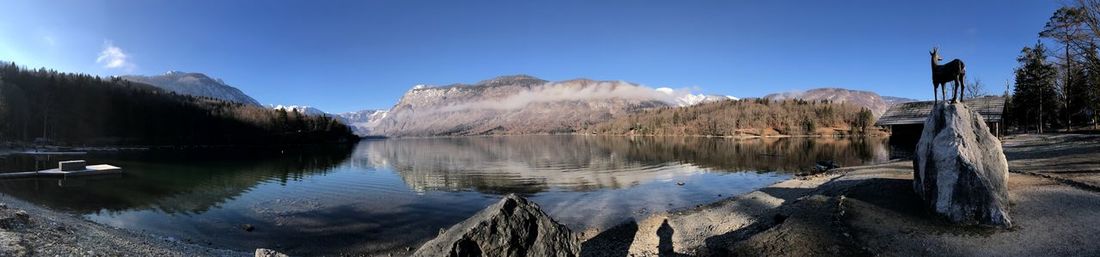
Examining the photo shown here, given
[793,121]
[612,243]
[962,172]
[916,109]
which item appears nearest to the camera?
[962,172]

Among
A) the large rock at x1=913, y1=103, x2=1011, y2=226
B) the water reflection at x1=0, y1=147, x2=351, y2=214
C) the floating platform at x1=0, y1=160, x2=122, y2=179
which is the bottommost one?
the water reflection at x1=0, y1=147, x2=351, y2=214

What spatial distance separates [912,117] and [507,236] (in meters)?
85.3

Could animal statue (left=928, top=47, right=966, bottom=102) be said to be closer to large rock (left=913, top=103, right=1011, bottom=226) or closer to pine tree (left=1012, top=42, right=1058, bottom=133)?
large rock (left=913, top=103, right=1011, bottom=226)

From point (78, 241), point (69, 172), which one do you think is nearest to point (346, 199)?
point (78, 241)

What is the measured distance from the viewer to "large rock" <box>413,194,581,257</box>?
10062 millimetres

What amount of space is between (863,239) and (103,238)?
76.2 ft

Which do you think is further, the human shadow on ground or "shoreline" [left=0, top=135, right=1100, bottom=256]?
the human shadow on ground

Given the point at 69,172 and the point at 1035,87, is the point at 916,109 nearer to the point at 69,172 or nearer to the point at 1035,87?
the point at 1035,87

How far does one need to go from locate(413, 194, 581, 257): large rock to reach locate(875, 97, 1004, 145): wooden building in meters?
76.2

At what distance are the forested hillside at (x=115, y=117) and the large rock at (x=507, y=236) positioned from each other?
126265 millimetres

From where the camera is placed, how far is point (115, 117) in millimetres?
126625

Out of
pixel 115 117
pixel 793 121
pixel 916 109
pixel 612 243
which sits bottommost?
pixel 612 243

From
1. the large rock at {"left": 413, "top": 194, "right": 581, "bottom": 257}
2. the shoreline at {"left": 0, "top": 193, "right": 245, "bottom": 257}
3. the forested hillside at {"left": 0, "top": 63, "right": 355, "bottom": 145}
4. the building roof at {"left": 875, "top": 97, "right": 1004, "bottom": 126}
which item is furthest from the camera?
the forested hillside at {"left": 0, "top": 63, "right": 355, "bottom": 145}

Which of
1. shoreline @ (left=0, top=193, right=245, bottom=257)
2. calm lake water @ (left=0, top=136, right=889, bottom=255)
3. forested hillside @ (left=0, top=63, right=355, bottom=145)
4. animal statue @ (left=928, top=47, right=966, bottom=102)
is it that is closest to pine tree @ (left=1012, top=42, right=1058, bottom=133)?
calm lake water @ (left=0, top=136, right=889, bottom=255)
